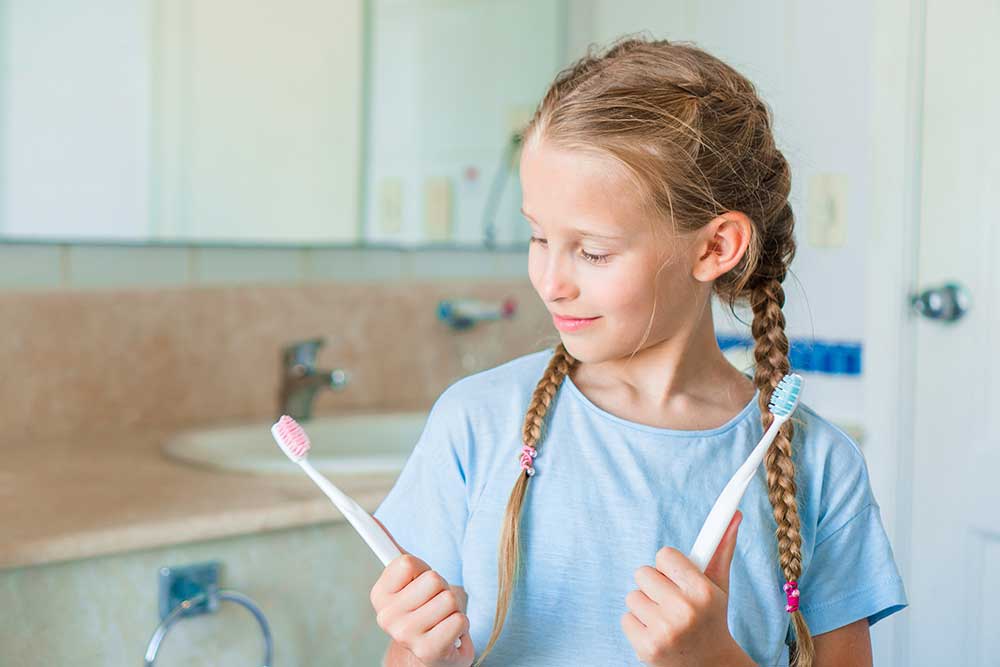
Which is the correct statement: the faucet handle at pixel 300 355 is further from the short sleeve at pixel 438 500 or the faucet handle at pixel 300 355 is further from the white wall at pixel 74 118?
the short sleeve at pixel 438 500

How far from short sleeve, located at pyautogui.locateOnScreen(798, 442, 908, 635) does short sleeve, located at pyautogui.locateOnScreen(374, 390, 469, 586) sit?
0.77 ft

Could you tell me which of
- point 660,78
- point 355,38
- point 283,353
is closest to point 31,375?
point 283,353

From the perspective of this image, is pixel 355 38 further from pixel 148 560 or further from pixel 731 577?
pixel 731 577

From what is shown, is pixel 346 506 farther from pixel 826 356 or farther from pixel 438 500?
pixel 826 356

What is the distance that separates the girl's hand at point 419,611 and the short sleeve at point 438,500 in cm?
10

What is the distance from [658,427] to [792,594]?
14 cm

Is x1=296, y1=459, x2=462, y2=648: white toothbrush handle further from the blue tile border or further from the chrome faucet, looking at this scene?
the blue tile border

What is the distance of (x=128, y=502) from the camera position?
42.2 inches

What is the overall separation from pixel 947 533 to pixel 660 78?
1.07 metres

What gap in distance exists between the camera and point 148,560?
102 centimetres

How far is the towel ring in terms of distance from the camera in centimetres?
103

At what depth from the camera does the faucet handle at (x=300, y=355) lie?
1492 millimetres

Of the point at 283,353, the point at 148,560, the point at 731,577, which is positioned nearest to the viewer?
the point at 731,577

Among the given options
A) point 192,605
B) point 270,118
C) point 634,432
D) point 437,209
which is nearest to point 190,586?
point 192,605
